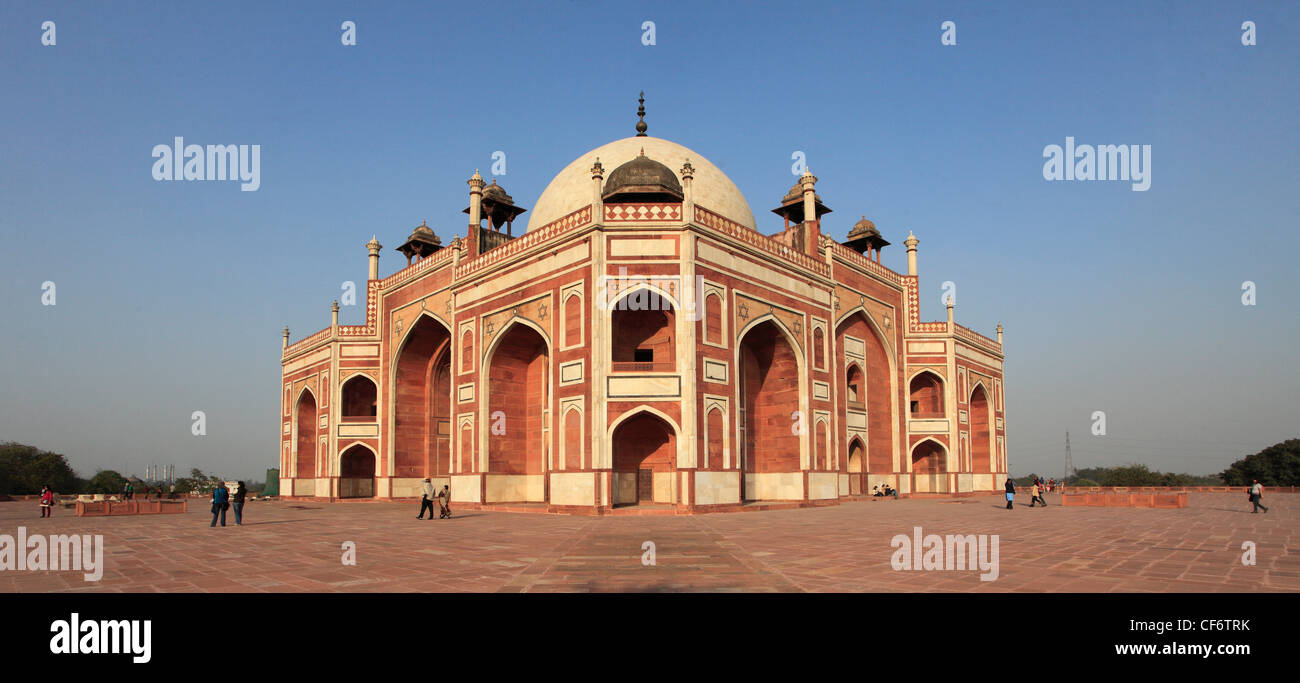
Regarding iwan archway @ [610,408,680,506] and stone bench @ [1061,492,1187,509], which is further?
stone bench @ [1061,492,1187,509]

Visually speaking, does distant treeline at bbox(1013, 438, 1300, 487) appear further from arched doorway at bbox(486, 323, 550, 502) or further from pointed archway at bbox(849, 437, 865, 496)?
arched doorway at bbox(486, 323, 550, 502)

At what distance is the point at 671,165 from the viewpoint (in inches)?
1111

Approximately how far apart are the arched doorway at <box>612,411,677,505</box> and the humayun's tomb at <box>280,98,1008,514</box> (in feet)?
0.21

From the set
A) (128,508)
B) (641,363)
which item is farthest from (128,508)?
(641,363)

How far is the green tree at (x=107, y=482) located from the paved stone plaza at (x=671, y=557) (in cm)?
5887

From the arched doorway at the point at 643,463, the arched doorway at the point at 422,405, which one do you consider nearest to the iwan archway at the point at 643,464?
the arched doorway at the point at 643,463

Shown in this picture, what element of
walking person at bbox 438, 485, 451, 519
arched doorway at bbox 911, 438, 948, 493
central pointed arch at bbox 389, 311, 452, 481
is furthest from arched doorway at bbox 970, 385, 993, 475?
walking person at bbox 438, 485, 451, 519

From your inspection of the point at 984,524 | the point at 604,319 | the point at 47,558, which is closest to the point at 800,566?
the point at 984,524

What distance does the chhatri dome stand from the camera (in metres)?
27.9

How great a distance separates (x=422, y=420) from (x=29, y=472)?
44.5m

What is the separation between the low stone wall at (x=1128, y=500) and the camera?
23078mm
